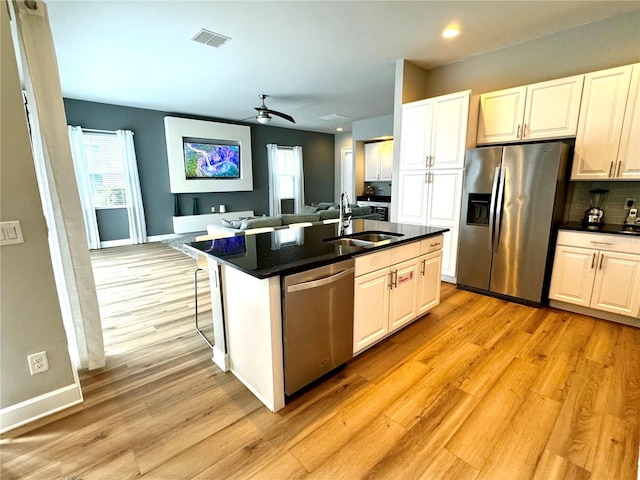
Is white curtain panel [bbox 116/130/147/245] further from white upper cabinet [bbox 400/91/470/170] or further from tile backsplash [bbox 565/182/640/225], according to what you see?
tile backsplash [bbox 565/182/640/225]

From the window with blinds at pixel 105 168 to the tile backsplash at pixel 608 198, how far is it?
7.61 meters

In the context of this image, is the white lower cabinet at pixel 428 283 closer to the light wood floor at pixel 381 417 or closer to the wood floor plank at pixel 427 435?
the light wood floor at pixel 381 417

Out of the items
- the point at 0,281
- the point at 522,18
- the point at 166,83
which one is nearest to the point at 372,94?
the point at 522,18

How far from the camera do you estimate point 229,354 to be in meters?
2.16

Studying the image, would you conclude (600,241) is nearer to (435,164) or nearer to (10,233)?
(435,164)

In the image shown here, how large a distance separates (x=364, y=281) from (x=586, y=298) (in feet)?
8.12

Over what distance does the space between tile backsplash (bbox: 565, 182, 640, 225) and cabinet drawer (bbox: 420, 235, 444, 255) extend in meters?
1.74

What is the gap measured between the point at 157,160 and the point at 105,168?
101 centimetres

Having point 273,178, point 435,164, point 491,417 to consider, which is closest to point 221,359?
Answer: point 491,417

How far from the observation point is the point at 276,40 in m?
3.31

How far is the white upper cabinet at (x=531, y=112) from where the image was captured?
3.02 m

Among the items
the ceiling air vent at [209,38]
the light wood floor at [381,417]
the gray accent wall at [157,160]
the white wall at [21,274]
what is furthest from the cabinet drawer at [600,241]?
the gray accent wall at [157,160]

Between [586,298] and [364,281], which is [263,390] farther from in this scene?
[586,298]

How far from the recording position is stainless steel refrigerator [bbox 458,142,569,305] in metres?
3.00
